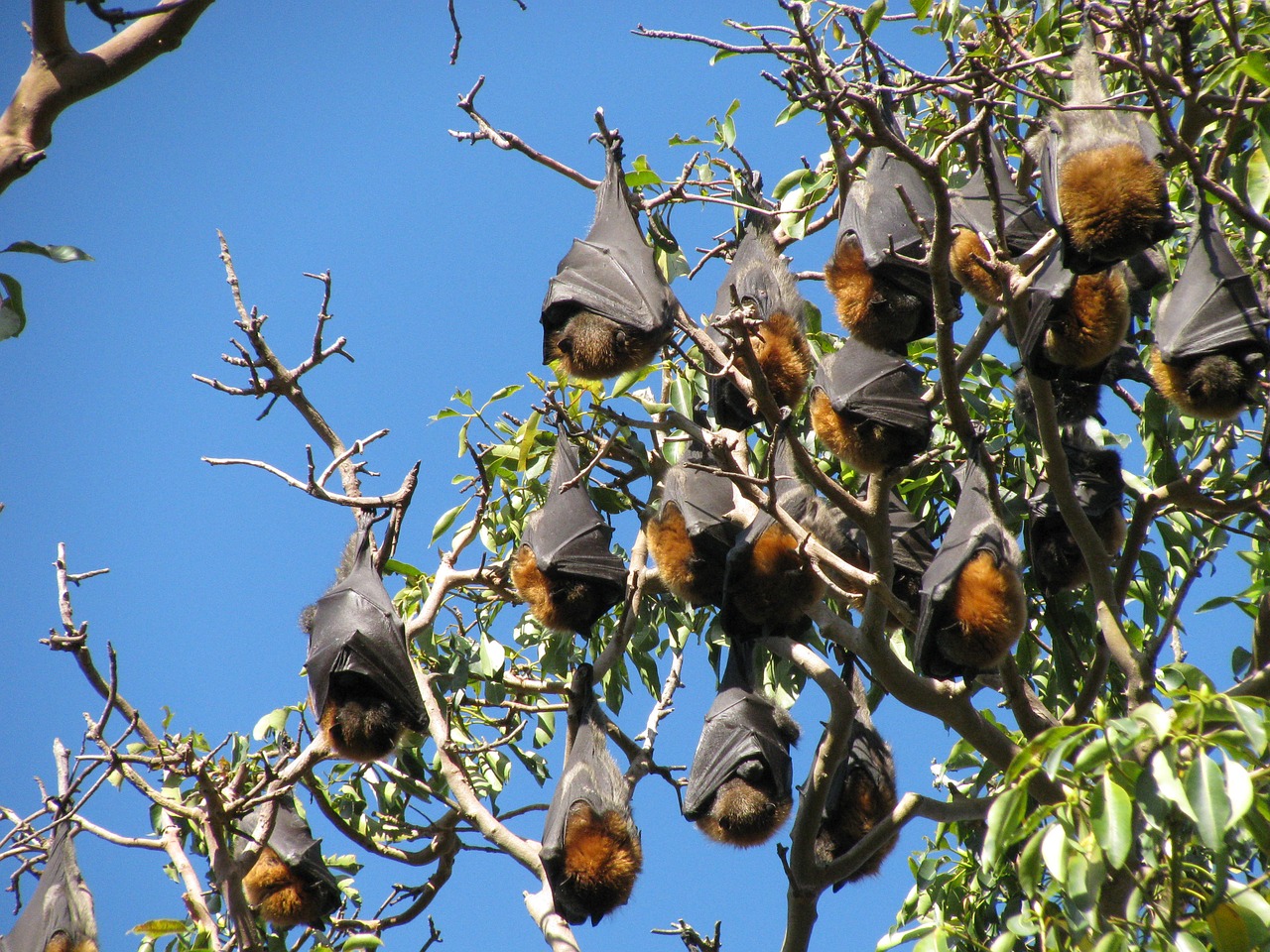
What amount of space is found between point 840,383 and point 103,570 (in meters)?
3.00

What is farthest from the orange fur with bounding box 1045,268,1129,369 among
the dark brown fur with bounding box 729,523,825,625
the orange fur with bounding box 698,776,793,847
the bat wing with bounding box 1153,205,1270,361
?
the orange fur with bounding box 698,776,793,847

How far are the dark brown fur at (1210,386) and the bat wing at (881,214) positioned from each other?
1096 millimetres

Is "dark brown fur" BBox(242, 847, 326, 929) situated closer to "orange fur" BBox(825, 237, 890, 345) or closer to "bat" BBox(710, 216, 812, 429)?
"bat" BBox(710, 216, 812, 429)

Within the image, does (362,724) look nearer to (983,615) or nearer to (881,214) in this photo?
(983,615)

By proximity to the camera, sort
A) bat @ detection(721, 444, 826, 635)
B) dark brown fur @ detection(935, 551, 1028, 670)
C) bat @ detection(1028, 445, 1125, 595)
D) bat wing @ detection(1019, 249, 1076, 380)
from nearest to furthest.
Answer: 1. bat wing @ detection(1019, 249, 1076, 380)
2. dark brown fur @ detection(935, 551, 1028, 670)
3. bat @ detection(721, 444, 826, 635)
4. bat @ detection(1028, 445, 1125, 595)

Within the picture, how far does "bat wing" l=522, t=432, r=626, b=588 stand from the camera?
5.57 meters

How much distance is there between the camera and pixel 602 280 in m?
5.55

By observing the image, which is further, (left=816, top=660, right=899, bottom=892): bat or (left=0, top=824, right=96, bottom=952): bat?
(left=816, top=660, right=899, bottom=892): bat

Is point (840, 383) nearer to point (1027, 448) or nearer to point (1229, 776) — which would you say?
point (1027, 448)

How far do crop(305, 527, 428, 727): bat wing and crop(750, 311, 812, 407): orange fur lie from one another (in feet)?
6.50

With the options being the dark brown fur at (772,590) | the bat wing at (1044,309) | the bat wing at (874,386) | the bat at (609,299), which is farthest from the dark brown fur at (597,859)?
the bat wing at (1044,309)

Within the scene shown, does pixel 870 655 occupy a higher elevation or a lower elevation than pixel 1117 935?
higher

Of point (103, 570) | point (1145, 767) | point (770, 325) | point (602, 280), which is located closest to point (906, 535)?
point (770, 325)

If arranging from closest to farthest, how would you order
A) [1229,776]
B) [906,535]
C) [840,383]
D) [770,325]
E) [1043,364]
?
[1229,776] → [1043,364] → [840,383] → [770,325] → [906,535]
